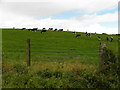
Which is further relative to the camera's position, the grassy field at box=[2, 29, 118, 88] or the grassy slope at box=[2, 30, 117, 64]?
the grassy slope at box=[2, 30, 117, 64]

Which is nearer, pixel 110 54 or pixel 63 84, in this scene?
pixel 63 84

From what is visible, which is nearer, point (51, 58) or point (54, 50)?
point (51, 58)

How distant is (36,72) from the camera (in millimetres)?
12461

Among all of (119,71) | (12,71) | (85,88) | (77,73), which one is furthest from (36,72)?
(119,71)

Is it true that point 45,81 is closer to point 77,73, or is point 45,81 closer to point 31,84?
point 31,84

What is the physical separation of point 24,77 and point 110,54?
4065mm

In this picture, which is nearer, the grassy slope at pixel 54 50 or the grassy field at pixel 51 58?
the grassy field at pixel 51 58

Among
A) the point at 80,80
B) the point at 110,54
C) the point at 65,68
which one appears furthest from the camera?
the point at 65,68

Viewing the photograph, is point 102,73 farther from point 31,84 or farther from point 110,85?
point 31,84

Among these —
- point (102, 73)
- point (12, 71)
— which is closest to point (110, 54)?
point (102, 73)

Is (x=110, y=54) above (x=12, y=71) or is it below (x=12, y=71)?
above

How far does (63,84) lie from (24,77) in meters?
1.66

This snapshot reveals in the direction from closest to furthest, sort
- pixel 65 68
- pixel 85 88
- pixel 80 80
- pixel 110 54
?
pixel 85 88 → pixel 80 80 → pixel 110 54 → pixel 65 68

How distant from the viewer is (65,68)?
43.5 ft
